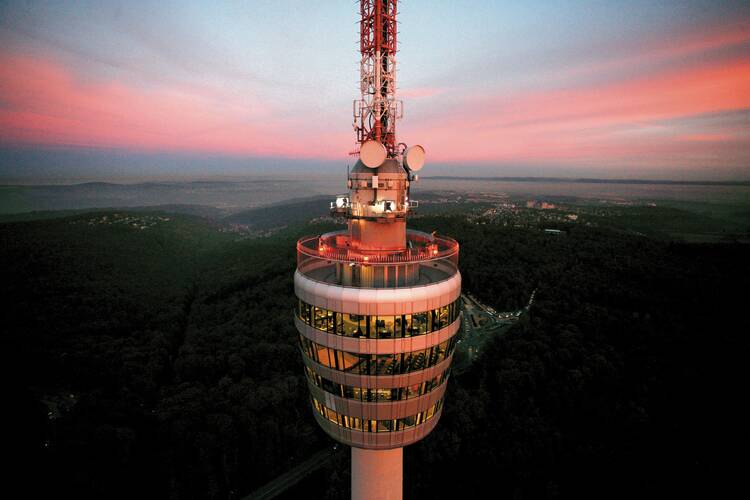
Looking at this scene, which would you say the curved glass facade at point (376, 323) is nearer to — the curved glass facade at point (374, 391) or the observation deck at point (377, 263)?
the observation deck at point (377, 263)

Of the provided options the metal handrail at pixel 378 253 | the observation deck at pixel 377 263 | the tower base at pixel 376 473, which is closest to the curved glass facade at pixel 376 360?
the observation deck at pixel 377 263

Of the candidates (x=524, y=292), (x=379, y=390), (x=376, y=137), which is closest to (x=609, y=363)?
(x=524, y=292)

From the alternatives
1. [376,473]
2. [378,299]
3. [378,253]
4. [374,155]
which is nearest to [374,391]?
[378,299]

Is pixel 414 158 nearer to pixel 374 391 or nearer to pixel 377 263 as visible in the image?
pixel 377 263

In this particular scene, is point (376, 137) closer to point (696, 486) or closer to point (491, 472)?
point (491, 472)

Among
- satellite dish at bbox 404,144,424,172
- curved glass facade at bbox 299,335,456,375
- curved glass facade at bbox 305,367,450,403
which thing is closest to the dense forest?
curved glass facade at bbox 305,367,450,403

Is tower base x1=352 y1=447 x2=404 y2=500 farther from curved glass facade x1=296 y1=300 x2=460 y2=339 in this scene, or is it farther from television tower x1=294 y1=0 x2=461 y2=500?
curved glass facade x1=296 y1=300 x2=460 y2=339
